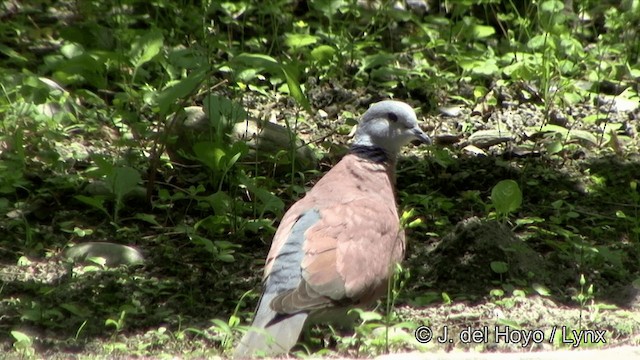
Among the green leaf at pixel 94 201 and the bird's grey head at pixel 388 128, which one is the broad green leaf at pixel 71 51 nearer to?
the green leaf at pixel 94 201

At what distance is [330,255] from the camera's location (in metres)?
4.36

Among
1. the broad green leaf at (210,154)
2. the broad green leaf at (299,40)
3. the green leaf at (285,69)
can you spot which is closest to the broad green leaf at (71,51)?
the broad green leaf at (299,40)

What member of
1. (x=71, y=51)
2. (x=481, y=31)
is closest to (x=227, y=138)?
(x=71, y=51)

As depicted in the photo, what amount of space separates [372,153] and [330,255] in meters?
0.98

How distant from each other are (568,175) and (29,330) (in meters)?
3.42

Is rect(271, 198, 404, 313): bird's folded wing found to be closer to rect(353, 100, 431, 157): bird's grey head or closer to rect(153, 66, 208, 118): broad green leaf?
rect(353, 100, 431, 157): bird's grey head

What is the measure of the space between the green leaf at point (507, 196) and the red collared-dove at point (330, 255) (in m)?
0.62

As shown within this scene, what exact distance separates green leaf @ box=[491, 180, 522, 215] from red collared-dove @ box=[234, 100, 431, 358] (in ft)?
2.03

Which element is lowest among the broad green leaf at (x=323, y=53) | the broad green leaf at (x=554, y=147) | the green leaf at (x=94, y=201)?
the broad green leaf at (x=554, y=147)

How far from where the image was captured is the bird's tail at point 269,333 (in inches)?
155

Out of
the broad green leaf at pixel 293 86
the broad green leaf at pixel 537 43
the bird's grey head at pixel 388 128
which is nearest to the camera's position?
the broad green leaf at pixel 293 86

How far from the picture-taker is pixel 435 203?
19.7 ft

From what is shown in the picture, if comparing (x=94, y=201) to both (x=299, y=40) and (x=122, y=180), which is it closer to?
(x=122, y=180)

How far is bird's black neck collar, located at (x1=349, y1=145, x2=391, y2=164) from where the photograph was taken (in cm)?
517
